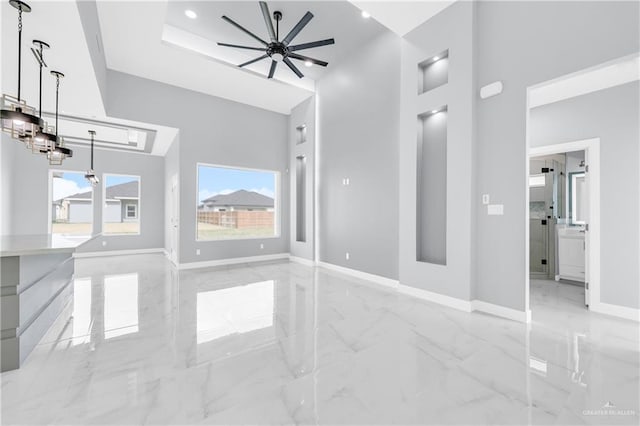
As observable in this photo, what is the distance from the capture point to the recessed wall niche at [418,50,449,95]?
12.9 feet

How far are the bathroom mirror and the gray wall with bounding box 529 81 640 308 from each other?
6.14ft

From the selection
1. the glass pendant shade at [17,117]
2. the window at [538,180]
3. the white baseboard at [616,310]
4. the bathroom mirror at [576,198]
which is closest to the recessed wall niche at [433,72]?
the window at [538,180]

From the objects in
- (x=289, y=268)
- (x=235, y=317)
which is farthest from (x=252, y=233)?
(x=235, y=317)

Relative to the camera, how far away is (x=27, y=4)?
2332 millimetres

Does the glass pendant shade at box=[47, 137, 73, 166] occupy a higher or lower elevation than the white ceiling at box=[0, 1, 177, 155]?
lower

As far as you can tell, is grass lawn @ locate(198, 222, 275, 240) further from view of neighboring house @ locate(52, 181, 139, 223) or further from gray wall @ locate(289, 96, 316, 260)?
view of neighboring house @ locate(52, 181, 139, 223)

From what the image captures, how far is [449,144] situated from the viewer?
367cm

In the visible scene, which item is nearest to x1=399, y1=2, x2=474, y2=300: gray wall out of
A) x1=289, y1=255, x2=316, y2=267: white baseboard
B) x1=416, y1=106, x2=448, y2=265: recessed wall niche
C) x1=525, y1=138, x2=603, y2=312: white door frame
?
x1=416, y1=106, x2=448, y2=265: recessed wall niche

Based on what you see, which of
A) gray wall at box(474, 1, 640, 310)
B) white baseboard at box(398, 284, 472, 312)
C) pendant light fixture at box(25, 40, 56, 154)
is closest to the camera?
gray wall at box(474, 1, 640, 310)

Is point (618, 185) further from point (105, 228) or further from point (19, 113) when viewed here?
point (105, 228)

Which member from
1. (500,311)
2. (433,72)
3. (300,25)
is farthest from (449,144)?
(300,25)

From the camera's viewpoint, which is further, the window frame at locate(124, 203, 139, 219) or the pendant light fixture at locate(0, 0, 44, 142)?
the window frame at locate(124, 203, 139, 219)

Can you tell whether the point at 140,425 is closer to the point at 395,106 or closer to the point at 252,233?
the point at 395,106

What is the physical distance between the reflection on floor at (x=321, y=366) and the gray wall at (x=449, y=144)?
528 millimetres
